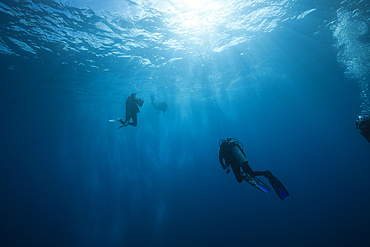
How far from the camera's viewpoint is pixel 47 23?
7926 mm

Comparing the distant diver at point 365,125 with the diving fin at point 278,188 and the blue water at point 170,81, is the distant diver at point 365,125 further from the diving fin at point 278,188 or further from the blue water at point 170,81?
the blue water at point 170,81

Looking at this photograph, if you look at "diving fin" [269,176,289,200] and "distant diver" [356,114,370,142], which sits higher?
"distant diver" [356,114,370,142]

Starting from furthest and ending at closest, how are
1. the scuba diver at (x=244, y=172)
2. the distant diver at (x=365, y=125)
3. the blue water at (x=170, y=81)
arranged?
the blue water at (x=170, y=81) < the distant diver at (x=365, y=125) < the scuba diver at (x=244, y=172)

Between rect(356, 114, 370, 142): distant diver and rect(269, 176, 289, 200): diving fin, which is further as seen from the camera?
rect(356, 114, 370, 142): distant diver

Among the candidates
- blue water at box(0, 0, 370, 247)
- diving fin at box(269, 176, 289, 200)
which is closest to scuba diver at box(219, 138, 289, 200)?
diving fin at box(269, 176, 289, 200)

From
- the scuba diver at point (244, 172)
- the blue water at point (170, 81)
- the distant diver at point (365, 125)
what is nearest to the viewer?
the scuba diver at point (244, 172)

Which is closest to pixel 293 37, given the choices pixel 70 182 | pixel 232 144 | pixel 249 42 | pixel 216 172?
pixel 249 42

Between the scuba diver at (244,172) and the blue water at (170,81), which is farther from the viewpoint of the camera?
the blue water at (170,81)

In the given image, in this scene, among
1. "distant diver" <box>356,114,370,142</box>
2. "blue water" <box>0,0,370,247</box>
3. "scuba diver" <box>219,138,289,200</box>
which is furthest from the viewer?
"blue water" <box>0,0,370,247</box>

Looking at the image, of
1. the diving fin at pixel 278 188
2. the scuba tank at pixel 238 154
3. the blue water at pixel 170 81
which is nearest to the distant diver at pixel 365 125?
the diving fin at pixel 278 188

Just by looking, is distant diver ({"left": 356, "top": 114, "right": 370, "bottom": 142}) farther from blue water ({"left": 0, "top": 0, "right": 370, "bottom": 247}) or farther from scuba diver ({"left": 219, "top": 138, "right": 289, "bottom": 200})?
blue water ({"left": 0, "top": 0, "right": 370, "bottom": 247})

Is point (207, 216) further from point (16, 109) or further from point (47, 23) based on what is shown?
point (16, 109)

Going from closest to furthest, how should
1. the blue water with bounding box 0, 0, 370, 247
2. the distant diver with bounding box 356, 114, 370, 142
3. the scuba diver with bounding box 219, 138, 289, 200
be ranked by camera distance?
the scuba diver with bounding box 219, 138, 289, 200 < the distant diver with bounding box 356, 114, 370, 142 < the blue water with bounding box 0, 0, 370, 247

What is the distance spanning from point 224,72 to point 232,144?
62.8 feet
